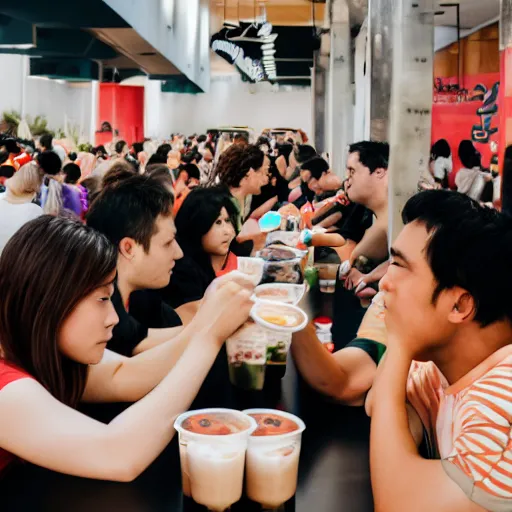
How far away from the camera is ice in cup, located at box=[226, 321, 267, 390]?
6.07ft

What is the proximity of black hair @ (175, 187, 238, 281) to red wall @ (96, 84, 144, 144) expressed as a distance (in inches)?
867

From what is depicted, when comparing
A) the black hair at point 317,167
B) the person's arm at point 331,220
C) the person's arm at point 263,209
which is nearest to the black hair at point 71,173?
the person's arm at point 263,209

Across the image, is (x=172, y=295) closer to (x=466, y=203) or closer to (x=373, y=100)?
(x=466, y=203)

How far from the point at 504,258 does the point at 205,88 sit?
21.5 m

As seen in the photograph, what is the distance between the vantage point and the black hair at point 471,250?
1.33 m

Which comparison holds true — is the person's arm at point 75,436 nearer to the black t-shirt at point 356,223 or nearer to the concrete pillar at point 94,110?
the black t-shirt at point 356,223

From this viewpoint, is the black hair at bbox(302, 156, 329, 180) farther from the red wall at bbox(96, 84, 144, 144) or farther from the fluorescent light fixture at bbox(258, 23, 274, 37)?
the red wall at bbox(96, 84, 144, 144)

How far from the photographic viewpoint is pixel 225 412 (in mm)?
1338

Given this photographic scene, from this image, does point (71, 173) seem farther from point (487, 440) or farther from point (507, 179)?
point (487, 440)

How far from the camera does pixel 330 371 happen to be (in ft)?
6.37

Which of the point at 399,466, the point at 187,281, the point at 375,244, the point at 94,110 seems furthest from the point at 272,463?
the point at 94,110

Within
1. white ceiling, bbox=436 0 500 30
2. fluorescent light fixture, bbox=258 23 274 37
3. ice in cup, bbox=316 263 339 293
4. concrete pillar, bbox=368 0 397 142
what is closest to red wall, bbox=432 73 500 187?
white ceiling, bbox=436 0 500 30

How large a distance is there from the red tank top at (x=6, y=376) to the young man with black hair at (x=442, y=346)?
0.67 metres

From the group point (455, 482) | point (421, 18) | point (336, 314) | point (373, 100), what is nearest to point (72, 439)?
point (455, 482)
